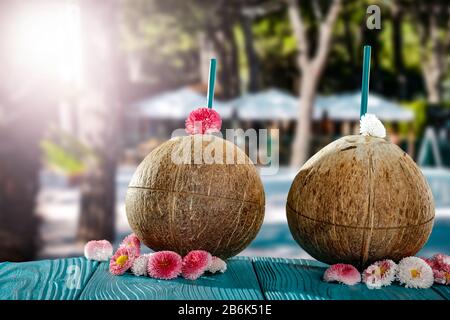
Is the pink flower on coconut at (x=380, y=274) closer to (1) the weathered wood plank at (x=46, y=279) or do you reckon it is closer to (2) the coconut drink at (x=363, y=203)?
(2) the coconut drink at (x=363, y=203)

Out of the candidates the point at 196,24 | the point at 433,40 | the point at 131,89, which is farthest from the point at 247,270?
the point at 433,40

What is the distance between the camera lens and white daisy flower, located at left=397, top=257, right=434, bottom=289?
70.7 inches

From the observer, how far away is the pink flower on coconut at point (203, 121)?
2000 mm

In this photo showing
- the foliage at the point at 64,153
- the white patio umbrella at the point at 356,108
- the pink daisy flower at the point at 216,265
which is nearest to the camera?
the pink daisy flower at the point at 216,265

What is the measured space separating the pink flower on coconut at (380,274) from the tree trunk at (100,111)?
559cm

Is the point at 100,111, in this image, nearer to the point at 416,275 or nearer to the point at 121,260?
the point at 121,260

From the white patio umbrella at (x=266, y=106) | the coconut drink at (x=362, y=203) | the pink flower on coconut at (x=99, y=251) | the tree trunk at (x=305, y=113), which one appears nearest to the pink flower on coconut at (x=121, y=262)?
the pink flower on coconut at (x=99, y=251)

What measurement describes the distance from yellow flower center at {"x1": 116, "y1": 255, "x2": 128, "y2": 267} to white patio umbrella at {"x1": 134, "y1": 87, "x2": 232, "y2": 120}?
12329 millimetres

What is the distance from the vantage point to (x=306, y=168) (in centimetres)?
193

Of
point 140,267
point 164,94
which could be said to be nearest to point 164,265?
point 140,267

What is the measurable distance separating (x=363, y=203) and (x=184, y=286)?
1.97 feet

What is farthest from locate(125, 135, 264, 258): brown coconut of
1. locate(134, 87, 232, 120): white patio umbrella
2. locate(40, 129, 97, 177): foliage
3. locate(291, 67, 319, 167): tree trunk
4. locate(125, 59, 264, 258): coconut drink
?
locate(134, 87, 232, 120): white patio umbrella

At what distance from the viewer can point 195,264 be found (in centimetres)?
182
